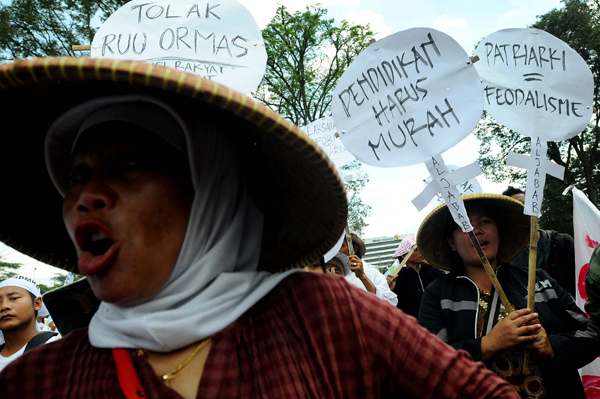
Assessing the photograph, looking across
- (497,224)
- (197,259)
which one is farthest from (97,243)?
(497,224)

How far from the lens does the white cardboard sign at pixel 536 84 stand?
2588 mm

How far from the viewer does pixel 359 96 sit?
8.33ft

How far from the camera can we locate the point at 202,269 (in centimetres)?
104

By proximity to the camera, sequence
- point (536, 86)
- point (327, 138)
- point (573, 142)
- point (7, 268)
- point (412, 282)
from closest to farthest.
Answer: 1. point (536, 86)
2. point (327, 138)
3. point (412, 282)
4. point (573, 142)
5. point (7, 268)

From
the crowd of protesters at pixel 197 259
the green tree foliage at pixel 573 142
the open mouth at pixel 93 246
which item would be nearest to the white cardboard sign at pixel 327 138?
the crowd of protesters at pixel 197 259

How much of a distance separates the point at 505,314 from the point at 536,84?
55.0 inches

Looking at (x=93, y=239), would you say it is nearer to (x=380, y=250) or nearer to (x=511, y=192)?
(x=511, y=192)

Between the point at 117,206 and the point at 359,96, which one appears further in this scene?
the point at 359,96

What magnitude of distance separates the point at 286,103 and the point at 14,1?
10.3m

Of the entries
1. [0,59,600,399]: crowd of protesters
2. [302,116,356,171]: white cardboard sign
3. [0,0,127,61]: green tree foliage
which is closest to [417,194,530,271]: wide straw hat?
[302,116,356,171]: white cardboard sign

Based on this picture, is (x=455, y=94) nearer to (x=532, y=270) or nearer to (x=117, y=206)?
(x=532, y=270)

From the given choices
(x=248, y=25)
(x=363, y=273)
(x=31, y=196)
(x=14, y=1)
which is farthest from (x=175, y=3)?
(x=14, y=1)

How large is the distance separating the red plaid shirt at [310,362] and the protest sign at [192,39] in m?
1.71

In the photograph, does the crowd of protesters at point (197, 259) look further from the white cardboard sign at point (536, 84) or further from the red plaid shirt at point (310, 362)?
the white cardboard sign at point (536, 84)
